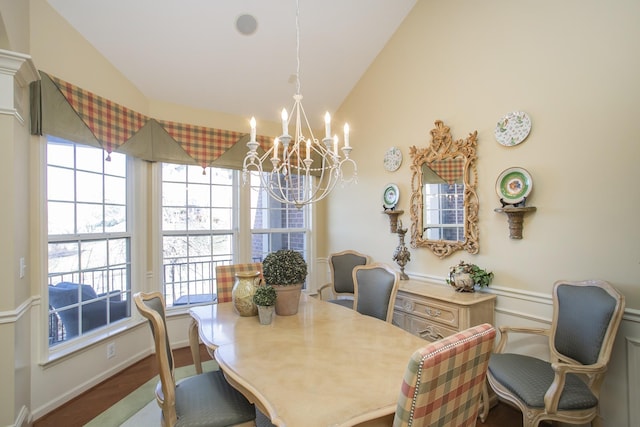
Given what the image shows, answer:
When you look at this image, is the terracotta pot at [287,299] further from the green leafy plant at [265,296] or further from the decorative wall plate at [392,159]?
the decorative wall plate at [392,159]

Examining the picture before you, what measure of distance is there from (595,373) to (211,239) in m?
3.46

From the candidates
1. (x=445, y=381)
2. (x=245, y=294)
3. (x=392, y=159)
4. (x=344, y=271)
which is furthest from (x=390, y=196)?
(x=445, y=381)

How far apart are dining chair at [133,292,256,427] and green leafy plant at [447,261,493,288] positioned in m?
1.84

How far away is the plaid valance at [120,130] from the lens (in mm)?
2301

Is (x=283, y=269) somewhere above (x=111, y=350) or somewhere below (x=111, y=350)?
above

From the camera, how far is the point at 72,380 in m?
2.50

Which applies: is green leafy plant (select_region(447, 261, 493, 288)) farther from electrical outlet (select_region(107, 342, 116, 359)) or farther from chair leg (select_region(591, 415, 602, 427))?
electrical outlet (select_region(107, 342, 116, 359))

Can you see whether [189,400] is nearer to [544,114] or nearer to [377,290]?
[377,290]

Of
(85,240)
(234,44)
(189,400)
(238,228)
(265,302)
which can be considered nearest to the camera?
(189,400)

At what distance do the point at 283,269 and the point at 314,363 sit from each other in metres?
0.67

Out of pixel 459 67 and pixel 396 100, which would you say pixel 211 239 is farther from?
pixel 459 67

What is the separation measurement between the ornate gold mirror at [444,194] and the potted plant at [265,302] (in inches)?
67.3

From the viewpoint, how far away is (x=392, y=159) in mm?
3355

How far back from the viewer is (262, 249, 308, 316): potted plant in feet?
6.40
